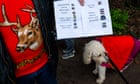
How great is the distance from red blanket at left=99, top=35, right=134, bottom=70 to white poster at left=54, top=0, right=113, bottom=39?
1896 millimetres

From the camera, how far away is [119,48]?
4.67 m

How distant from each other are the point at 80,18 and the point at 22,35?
1.61 ft

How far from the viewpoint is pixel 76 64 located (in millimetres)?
5254

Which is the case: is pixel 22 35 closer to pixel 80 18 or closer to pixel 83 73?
pixel 80 18

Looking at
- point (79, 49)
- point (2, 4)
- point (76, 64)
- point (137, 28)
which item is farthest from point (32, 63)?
point (137, 28)

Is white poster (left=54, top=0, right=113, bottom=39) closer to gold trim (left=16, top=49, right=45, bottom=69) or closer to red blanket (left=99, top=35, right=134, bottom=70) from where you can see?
gold trim (left=16, top=49, right=45, bottom=69)

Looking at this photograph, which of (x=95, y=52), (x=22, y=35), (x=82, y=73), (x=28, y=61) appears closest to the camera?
(x=22, y=35)

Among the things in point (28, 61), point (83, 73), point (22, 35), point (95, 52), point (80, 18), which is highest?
point (80, 18)

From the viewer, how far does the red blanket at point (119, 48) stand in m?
4.63

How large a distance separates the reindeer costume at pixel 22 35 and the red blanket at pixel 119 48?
201 centimetres

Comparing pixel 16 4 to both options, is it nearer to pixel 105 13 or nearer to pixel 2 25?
pixel 2 25

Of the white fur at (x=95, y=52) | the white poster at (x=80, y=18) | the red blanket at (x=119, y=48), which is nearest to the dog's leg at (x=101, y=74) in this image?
the white fur at (x=95, y=52)

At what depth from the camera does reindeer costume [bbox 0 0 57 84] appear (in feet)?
8.09

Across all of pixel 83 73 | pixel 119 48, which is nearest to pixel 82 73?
pixel 83 73
